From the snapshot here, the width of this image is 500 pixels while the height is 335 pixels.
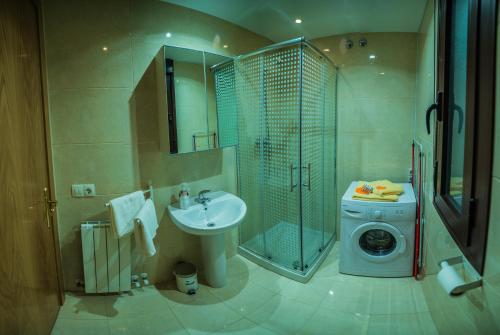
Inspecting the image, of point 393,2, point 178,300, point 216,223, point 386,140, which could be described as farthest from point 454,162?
point 178,300

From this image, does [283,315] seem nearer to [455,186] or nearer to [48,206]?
[455,186]

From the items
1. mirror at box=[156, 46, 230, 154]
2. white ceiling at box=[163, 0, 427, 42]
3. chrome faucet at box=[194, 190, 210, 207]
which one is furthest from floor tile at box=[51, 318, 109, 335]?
white ceiling at box=[163, 0, 427, 42]

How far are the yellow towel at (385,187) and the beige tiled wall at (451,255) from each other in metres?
0.30

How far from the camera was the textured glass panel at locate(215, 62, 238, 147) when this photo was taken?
1.95m

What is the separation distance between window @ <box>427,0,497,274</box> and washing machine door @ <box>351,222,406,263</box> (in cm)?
91

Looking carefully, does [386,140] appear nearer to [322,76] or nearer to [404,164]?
[404,164]

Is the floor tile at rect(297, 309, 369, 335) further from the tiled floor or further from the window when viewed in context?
the window

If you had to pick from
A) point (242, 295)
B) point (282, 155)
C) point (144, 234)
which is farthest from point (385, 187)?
point (144, 234)

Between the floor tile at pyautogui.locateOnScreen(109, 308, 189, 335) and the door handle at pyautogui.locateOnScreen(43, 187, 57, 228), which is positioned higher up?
the door handle at pyautogui.locateOnScreen(43, 187, 57, 228)

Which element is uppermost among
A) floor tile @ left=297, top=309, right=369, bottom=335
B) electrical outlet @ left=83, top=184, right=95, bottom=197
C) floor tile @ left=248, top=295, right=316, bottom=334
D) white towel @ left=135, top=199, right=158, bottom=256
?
electrical outlet @ left=83, top=184, right=95, bottom=197

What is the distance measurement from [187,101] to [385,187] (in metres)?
1.47

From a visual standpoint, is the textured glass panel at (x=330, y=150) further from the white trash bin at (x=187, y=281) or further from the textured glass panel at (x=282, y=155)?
the white trash bin at (x=187, y=281)

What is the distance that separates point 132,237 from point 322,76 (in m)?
1.69

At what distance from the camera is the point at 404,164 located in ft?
6.51
